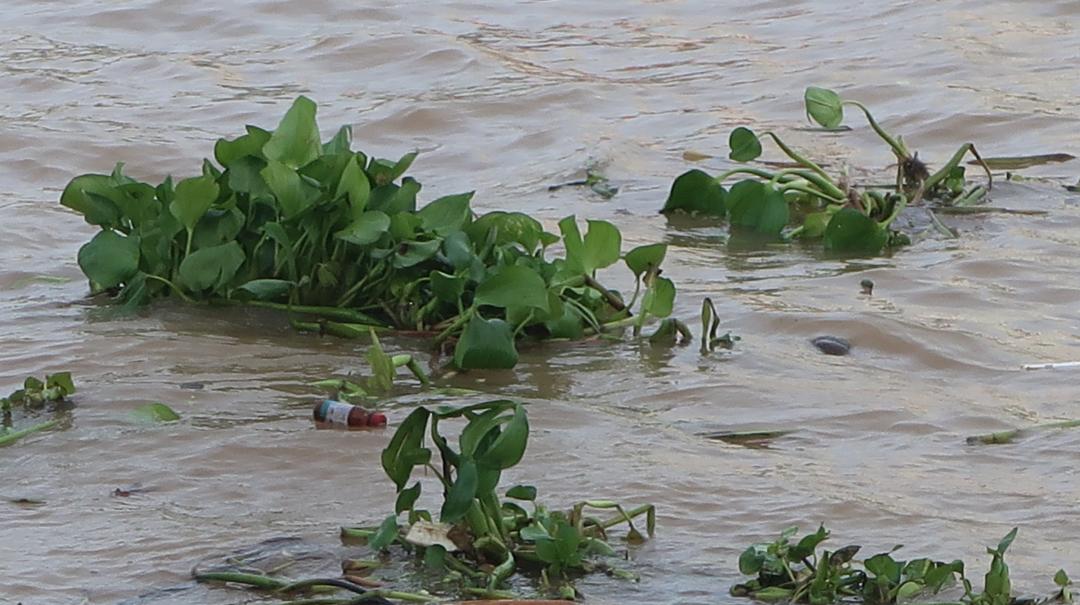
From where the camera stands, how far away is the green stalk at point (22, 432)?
3.18 meters

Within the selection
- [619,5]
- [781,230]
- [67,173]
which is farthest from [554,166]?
[619,5]

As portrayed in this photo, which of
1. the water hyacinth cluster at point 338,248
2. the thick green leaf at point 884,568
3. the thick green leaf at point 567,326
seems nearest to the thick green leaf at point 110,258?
the water hyacinth cluster at point 338,248

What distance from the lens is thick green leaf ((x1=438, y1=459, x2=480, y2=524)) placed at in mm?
2500

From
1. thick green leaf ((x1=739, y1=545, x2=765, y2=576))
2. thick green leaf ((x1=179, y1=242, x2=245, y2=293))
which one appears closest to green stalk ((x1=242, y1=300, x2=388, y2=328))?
thick green leaf ((x1=179, y1=242, x2=245, y2=293))

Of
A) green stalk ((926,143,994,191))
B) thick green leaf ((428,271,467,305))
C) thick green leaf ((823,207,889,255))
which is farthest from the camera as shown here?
green stalk ((926,143,994,191))

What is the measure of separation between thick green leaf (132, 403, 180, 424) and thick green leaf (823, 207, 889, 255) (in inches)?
81.7

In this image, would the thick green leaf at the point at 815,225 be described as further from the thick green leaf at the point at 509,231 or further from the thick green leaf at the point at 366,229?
the thick green leaf at the point at 366,229

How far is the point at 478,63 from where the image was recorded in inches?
299

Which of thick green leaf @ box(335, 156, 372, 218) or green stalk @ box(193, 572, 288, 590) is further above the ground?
thick green leaf @ box(335, 156, 372, 218)

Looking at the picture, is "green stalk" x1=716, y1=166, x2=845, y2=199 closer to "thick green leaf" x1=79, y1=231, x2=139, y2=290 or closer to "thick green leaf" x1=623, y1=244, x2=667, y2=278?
"thick green leaf" x1=623, y1=244, x2=667, y2=278

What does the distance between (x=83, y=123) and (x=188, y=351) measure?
3080 millimetres

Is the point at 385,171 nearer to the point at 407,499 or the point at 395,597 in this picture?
the point at 407,499

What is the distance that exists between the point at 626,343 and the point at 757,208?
1218mm

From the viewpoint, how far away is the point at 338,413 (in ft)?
10.9
